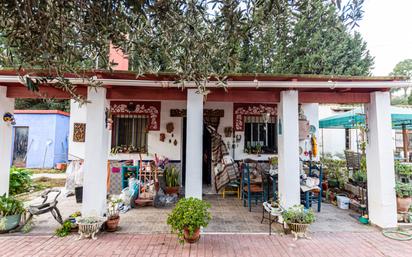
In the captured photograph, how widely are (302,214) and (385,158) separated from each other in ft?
6.44

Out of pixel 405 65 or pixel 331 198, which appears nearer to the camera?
pixel 331 198

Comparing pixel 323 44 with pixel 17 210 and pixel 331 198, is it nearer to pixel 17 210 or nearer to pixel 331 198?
pixel 331 198

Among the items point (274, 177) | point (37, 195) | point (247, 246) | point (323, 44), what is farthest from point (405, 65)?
point (37, 195)

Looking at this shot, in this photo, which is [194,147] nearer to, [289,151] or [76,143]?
[289,151]

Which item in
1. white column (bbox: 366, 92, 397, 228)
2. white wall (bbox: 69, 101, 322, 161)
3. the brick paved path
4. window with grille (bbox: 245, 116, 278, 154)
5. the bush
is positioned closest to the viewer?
the brick paved path

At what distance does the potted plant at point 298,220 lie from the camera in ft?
12.2

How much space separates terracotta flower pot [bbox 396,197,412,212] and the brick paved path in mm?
887

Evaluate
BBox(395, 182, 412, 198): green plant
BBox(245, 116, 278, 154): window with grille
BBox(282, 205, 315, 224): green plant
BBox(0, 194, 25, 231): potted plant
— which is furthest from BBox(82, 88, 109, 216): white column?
BBox(395, 182, 412, 198): green plant

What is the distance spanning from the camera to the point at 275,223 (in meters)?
4.35

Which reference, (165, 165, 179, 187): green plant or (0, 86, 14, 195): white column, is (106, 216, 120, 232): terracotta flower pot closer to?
(165, 165, 179, 187): green plant

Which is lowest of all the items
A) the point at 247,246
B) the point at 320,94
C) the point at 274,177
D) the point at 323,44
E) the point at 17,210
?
the point at 247,246

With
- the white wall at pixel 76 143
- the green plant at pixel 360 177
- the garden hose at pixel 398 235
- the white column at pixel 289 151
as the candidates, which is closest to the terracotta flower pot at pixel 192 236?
the white column at pixel 289 151

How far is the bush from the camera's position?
21.3 ft

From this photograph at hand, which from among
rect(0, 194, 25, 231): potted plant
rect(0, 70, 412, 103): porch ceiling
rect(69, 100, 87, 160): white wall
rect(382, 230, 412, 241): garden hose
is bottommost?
rect(382, 230, 412, 241): garden hose
